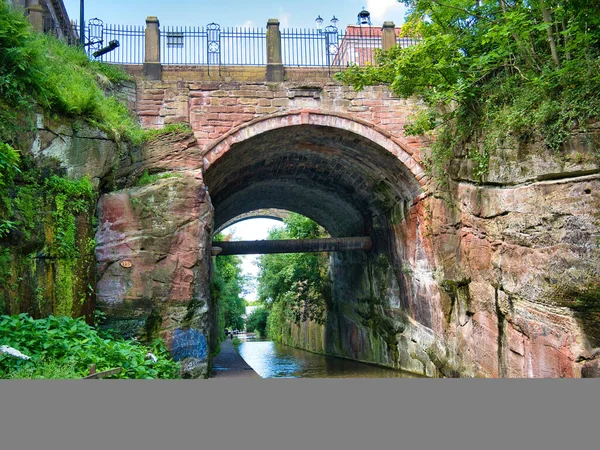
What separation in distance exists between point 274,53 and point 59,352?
7809 millimetres

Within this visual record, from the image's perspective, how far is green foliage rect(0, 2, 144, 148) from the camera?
6375 millimetres

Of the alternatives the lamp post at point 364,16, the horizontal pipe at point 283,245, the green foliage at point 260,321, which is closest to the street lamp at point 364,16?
the lamp post at point 364,16

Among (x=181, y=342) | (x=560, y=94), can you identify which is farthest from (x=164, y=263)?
(x=560, y=94)

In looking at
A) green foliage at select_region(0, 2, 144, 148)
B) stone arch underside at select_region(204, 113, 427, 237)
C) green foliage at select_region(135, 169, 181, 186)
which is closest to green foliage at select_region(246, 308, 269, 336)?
stone arch underside at select_region(204, 113, 427, 237)

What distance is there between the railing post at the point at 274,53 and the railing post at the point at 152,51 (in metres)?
2.32

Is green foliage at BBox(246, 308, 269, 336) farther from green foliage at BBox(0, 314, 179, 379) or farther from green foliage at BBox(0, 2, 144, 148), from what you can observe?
green foliage at BBox(0, 314, 179, 379)

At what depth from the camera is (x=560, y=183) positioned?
691 centimetres

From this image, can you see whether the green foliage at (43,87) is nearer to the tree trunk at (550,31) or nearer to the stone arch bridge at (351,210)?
the stone arch bridge at (351,210)

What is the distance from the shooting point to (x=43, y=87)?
22.7 ft

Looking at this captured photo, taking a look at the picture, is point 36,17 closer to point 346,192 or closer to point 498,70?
point 346,192

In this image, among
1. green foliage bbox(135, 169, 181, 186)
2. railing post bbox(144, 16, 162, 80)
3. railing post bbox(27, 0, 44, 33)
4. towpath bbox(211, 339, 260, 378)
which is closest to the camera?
green foliage bbox(135, 169, 181, 186)

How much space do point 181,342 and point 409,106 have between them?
641 centimetres

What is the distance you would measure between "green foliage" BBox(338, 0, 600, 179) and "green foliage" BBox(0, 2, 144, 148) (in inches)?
173

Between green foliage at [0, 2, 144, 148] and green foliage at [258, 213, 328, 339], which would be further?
green foliage at [258, 213, 328, 339]
